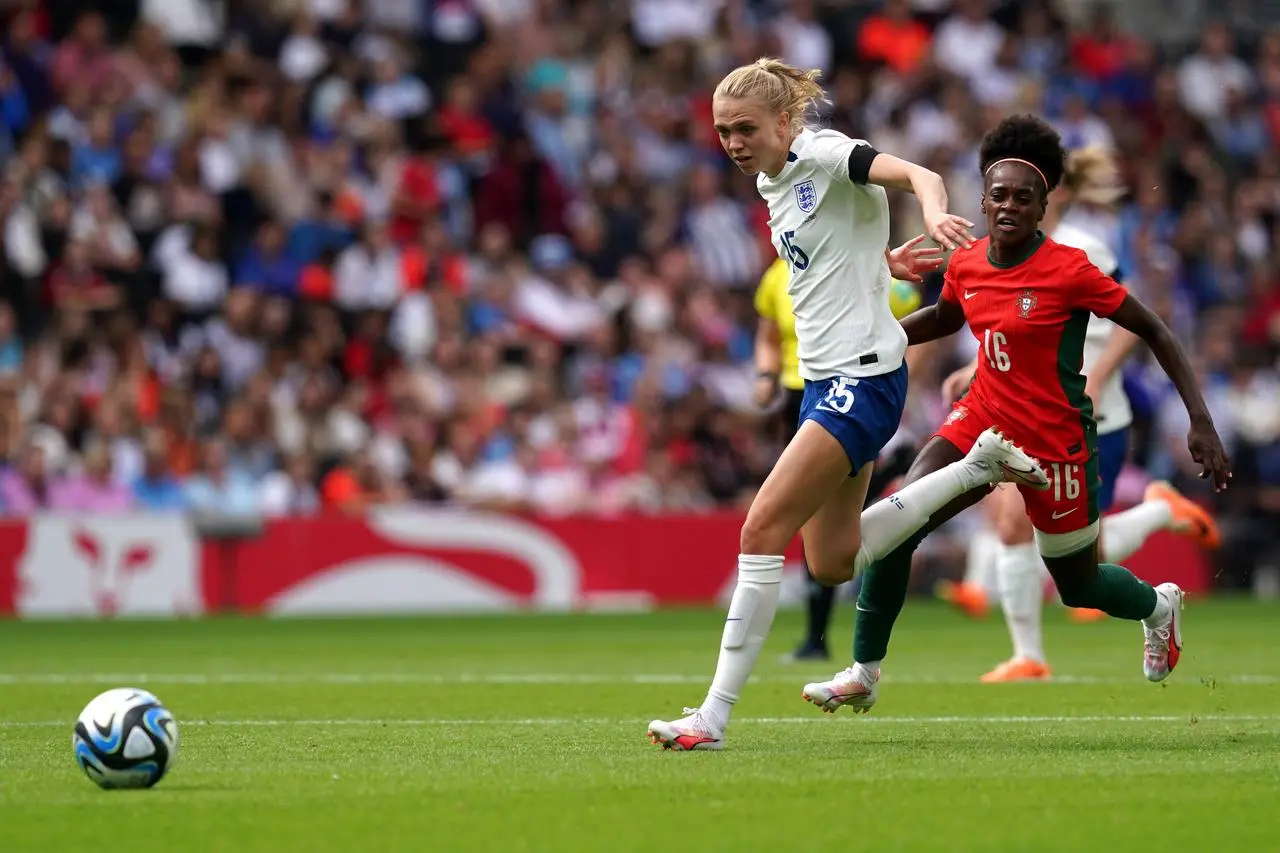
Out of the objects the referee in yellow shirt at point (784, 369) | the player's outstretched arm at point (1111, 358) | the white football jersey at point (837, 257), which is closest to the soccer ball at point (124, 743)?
the white football jersey at point (837, 257)

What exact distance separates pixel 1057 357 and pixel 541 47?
15828 mm

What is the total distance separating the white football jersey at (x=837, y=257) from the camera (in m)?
7.20

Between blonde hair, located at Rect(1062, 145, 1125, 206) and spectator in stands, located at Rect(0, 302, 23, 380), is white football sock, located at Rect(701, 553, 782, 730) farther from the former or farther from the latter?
spectator in stands, located at Rect(0, 302, 23, 380)

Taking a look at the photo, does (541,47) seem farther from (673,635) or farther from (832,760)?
(832,760)

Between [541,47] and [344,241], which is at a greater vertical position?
[541,47]

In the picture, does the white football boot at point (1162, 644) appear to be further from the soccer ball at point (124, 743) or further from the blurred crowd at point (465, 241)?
the blurred crowd at point (465, 241)

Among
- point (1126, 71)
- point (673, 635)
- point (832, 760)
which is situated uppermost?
point (1126, 71)

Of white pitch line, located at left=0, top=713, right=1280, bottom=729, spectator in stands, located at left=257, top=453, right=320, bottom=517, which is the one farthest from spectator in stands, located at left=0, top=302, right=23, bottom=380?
white pitch line, located at left=0, top=713, right=1280, bottom=729

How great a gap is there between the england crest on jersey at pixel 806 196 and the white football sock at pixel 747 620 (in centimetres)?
127

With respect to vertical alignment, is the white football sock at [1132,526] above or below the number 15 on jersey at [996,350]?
below

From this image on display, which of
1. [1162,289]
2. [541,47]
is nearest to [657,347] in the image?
[541,47]

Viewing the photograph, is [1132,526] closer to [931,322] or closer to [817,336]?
[931,322]

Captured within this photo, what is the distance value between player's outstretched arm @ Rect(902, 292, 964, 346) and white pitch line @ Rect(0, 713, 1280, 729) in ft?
5.18

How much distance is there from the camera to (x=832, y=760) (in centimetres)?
673
